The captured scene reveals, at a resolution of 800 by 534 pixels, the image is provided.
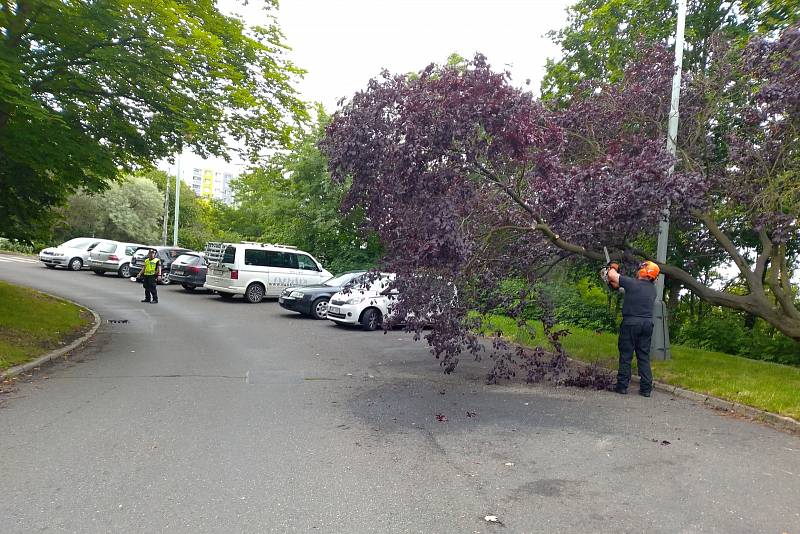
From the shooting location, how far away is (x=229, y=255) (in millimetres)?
19672

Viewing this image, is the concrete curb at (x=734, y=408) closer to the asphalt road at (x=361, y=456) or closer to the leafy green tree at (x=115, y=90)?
the asphalt road at (x=361, y=456)

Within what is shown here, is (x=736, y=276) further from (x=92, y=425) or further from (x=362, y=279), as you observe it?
(x=92, y=425)

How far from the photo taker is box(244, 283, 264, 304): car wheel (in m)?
19.8

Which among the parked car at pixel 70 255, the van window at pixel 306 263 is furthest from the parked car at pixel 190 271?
the parked car at pixel 70 255

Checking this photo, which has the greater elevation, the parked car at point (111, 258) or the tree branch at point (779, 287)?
the tree branch at point (779, 287)

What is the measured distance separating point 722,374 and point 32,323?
12422 mm

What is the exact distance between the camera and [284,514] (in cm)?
409

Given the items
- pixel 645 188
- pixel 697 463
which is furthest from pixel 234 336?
pixel 697 463

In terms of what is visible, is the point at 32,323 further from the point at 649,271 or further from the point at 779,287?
the point at 779,287

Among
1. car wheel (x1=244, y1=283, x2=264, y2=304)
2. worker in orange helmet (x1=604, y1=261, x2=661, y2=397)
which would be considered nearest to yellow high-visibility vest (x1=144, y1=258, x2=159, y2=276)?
car wheel (x1=244, y1=283, x2=264, y2=304)

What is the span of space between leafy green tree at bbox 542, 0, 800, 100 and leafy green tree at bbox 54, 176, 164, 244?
34834mm

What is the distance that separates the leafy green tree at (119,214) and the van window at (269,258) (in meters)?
27.2

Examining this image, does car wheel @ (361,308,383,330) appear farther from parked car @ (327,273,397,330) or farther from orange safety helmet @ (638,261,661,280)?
orange safety helmet @ (638,261,661,280)

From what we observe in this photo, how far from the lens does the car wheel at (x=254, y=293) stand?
65.1 feet
